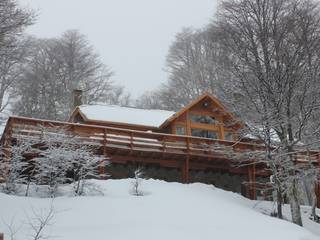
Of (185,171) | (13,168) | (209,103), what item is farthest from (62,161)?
(209,103)

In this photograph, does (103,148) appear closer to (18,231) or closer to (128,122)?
(128,122)

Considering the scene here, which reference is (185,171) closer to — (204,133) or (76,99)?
(204,133)

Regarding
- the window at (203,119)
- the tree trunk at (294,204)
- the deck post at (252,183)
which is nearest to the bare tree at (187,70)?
the window at (203,119)

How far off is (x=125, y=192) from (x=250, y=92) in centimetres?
546

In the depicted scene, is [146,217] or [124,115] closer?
[146,217]

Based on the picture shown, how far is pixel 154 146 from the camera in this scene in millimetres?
16469

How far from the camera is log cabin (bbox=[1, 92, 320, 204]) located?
15.6 metres

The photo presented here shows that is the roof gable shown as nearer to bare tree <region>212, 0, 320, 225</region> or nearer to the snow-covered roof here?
the snow-covered roof

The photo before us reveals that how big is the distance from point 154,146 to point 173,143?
791mm

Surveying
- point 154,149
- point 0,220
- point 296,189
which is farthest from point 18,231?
point 296,189

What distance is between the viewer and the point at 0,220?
10.5m

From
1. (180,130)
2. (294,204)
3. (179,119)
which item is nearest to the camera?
(294,204)

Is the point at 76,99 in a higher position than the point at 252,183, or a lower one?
higher

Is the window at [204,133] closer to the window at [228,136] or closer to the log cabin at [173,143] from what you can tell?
the log cabin at [173,143]
